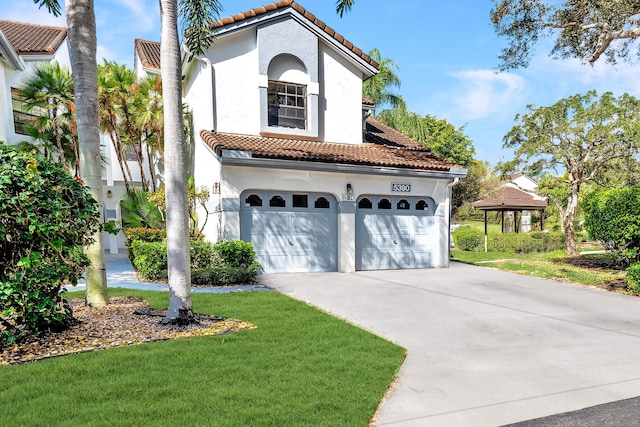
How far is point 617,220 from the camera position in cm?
1180

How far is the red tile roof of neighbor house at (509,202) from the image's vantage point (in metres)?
24.3

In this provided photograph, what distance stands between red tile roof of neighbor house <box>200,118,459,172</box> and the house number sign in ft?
2.44

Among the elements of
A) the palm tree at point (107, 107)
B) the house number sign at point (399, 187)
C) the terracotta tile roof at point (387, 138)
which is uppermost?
the palm tree at point (107, 107)

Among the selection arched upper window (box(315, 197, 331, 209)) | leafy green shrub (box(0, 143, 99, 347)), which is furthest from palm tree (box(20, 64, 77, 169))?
leafy green shrub (box(0, 143, 99, 347))

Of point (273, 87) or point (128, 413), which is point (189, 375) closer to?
point (128, 413)

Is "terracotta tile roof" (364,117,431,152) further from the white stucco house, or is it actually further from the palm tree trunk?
the palm tree trunk

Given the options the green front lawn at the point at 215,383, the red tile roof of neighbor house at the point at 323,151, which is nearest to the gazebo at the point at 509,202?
the red tile roof of neighbor house at the point at 323,151

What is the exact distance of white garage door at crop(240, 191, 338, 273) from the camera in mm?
11797

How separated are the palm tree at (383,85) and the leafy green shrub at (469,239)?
391 inches

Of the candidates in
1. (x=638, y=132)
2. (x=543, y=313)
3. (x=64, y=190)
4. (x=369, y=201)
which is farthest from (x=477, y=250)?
(x=64, y=190)

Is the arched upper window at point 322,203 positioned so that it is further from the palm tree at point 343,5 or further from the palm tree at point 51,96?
the palm tree at point 51,96

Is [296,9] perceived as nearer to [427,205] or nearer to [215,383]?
[427,205]

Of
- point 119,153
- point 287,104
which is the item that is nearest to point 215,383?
point 287,104

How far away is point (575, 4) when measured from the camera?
477 inches
